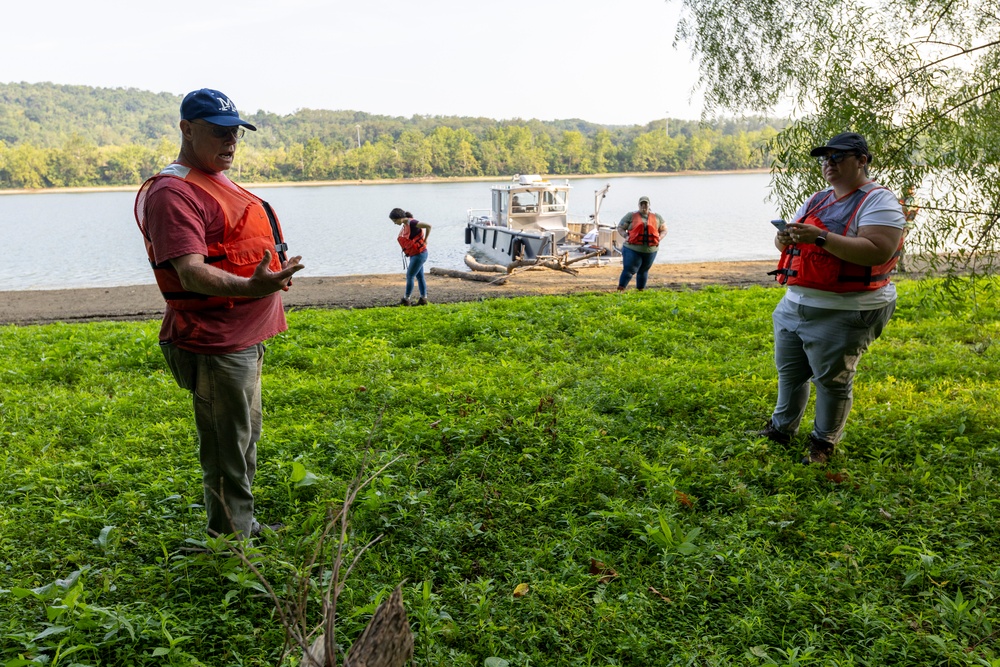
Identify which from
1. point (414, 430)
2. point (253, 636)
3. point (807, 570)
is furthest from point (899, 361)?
point (253, 636)

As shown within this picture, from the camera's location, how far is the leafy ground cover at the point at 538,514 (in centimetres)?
297

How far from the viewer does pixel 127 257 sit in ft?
111

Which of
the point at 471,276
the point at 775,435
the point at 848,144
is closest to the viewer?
the point at 848,144

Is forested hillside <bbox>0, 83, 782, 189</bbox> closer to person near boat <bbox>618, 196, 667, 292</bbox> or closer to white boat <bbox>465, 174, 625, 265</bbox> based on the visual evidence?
white boat <bbox>465, 174, 625, 265</bbox>

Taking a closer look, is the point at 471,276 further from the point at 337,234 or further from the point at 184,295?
the point at 337,234

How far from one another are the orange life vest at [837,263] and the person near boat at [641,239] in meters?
8.27

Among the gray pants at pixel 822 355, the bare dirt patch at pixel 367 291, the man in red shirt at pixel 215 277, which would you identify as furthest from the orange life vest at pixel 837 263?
the bare dirt patch at pixel 367 291

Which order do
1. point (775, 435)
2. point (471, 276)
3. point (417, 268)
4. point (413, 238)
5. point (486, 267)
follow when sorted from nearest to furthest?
point (775, 435), point (413, 238), point (417, 268), point (471, 276), point (486, 267)

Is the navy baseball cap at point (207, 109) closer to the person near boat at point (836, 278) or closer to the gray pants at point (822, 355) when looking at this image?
the person near boat at point (836, 278)

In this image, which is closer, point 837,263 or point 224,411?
point 224,411

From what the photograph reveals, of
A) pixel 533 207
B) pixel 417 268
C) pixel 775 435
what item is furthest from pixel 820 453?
pixel 533 207

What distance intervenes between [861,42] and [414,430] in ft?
16.0

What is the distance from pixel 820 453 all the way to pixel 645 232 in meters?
8.50

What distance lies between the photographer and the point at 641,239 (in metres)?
12.7
